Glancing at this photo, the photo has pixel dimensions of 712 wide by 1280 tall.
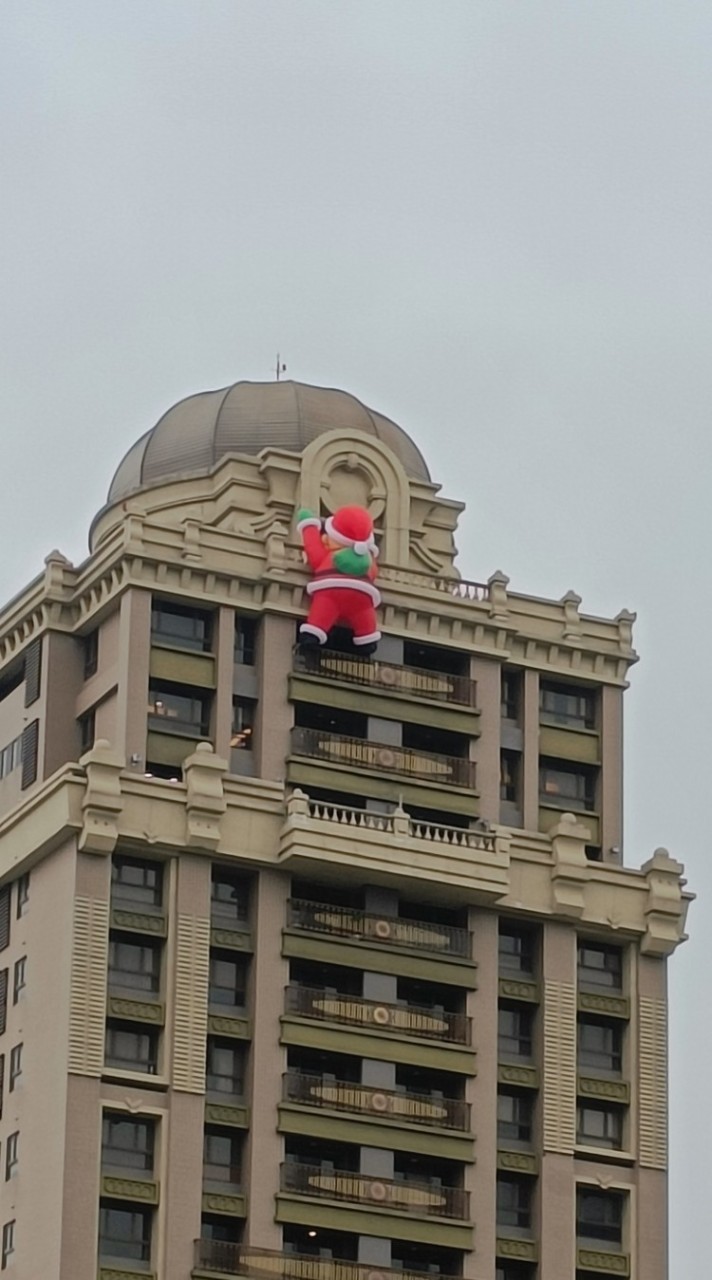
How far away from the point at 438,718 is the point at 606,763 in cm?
773

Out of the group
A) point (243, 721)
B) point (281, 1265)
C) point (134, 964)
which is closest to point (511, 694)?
point (243, 721)

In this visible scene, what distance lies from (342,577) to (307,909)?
487 inches

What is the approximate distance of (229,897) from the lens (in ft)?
422

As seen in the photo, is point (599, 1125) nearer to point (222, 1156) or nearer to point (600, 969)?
point (600, 969)

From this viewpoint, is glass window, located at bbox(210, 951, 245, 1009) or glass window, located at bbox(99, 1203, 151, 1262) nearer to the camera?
glass window, located at bbox(99, 1203, 151, 1262)

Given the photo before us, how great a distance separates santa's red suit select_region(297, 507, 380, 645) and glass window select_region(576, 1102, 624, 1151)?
18.4 metres

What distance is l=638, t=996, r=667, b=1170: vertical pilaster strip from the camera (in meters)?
132

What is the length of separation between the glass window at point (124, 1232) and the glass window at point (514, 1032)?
15.5 m

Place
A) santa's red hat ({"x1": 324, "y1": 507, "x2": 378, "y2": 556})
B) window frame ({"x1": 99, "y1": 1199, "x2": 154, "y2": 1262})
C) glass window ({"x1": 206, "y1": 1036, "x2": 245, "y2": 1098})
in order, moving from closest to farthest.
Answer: window frame ({"x1": 99, "y1": 1199, "x2": 154, "y2": 1262}) → glass window ({"x1": 206, "y1": 1036, "x2": 245, "y2": 1098}) → santa's red hat ({"x1": 324, "y1": 507, "x2": 378, "y2": 556})

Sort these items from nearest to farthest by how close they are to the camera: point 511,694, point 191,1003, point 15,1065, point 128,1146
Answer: point 128,1146 → point 191,1003 → point 15,1065 → point 511,694

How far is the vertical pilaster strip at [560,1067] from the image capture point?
130m

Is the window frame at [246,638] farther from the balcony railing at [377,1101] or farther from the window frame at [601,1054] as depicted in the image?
the window frame at [601,1054]

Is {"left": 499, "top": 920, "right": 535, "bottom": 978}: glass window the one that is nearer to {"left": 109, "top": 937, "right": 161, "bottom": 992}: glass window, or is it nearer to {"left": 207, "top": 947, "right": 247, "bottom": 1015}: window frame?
{"left": 207, "top": 947, "right": 247, "bottom": 1015}: window frame

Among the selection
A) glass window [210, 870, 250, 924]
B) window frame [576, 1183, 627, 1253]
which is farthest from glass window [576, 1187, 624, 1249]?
glass window [210, 870, 250, 924]
